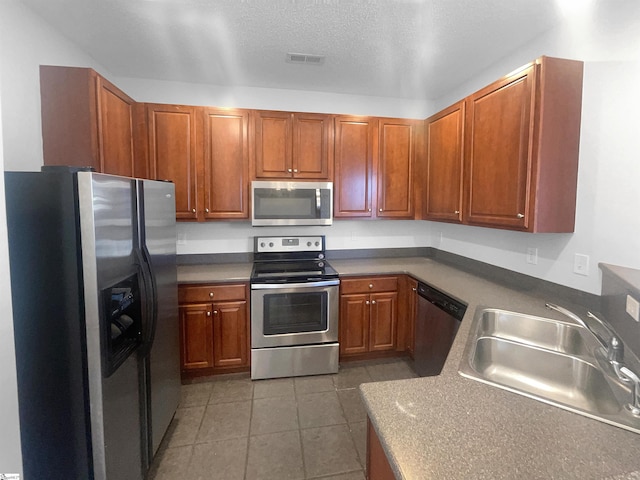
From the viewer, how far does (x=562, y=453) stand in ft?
2.32

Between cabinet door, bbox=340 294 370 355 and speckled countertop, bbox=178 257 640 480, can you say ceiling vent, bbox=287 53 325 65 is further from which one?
speckled countertop, bbox=178 257 640 480

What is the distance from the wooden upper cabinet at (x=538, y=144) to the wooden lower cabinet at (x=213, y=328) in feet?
6.67

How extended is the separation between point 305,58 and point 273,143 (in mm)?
725

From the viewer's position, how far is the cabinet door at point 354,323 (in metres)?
2.64

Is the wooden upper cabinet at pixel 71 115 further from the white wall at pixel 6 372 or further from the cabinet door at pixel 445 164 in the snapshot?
the cabinet door at pixel 445 164

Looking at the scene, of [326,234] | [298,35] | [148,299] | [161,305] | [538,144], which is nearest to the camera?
[148,299]

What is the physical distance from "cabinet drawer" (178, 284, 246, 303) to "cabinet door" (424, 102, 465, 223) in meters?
1.83

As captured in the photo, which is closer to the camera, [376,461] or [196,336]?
[376,461]

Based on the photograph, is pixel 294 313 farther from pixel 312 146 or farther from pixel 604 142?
pixel 604 142

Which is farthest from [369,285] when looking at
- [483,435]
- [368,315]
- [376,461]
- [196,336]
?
[483,435]

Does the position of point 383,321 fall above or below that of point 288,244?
below

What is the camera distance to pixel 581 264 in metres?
1.71

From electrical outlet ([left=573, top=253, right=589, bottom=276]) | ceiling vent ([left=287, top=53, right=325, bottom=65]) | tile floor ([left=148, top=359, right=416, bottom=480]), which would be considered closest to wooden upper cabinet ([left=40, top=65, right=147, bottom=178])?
ceiling vent ([left=287, top=53, right=325, bottom=65])

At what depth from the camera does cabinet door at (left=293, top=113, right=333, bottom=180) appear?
2.70 metres
